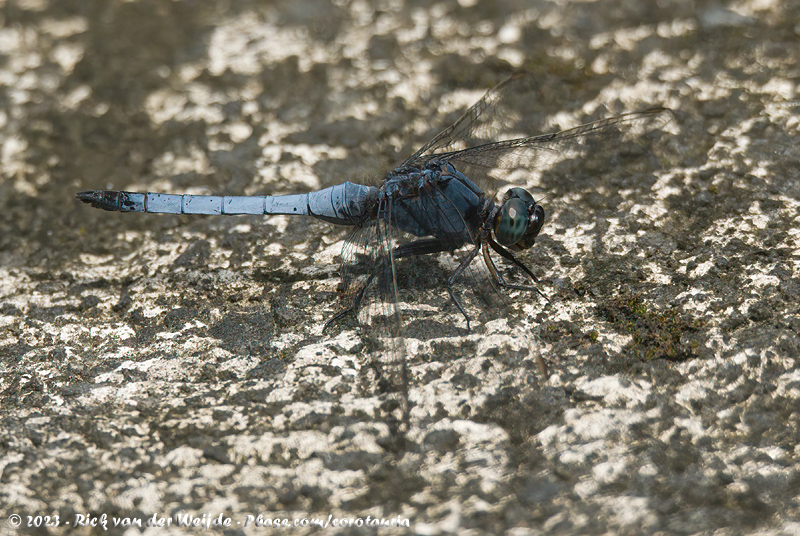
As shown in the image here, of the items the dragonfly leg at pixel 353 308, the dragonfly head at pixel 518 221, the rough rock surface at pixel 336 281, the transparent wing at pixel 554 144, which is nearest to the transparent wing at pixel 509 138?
the transparent wing at pixel 554 144

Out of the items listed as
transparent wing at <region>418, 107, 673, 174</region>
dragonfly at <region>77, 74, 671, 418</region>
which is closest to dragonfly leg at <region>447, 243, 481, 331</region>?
dragonfly at <region>77, 74, 671, 418</region>

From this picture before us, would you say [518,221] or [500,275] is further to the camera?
[500,275]

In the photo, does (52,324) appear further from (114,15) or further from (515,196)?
(114,15)

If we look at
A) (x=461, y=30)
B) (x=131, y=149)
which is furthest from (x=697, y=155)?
(x=131, y=149)

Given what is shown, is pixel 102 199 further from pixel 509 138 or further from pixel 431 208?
pixel 509 138

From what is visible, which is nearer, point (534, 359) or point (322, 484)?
point (322, 484)

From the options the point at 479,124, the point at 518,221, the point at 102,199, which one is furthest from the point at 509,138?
the point at 102,199

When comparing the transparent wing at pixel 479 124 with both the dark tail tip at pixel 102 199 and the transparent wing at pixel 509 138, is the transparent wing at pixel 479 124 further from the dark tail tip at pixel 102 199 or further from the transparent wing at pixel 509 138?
the dark tail tip at pixel 102 199
